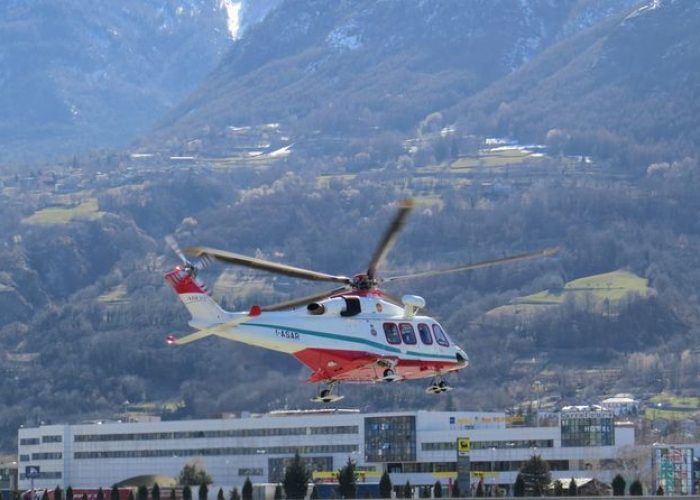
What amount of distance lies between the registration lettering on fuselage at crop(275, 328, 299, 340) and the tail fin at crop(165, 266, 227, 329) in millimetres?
2375

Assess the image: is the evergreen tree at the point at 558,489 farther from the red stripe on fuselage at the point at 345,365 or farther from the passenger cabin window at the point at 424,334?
the red stripe on fuselage at the point at 345,365

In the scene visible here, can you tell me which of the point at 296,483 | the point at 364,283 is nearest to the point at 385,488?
the point at 296,483

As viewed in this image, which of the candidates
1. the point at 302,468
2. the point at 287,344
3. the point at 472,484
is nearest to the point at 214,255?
the point at 287,344

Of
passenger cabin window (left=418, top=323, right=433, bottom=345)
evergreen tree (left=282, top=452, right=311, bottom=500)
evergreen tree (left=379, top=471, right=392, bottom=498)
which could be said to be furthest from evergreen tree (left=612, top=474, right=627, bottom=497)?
passenger cabin window (left=418, top=323, right=433, bottom=345)

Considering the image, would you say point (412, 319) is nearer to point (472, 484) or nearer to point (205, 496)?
point (205, 496)

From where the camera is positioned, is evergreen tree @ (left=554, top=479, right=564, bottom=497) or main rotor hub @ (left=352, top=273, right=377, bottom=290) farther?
evergreen tree @ (left=554, top=479, right=564, bottom=497)

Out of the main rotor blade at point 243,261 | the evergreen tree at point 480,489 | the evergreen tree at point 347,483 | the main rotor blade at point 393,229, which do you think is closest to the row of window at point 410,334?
the main rotor blade at point 393,229

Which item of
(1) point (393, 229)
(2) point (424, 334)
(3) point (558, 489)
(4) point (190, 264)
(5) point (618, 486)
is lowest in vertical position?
(5) point (618, 486)

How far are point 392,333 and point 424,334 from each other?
7.41 ft

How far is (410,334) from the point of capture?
4008 inches

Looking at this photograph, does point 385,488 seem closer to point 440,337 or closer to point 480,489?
point 480,489

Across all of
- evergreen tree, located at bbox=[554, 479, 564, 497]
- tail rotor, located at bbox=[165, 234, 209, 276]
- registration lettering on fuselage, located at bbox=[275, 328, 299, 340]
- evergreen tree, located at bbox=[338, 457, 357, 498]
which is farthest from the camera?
evergreen tree, located at bbox=[338, 457, 357, 498]

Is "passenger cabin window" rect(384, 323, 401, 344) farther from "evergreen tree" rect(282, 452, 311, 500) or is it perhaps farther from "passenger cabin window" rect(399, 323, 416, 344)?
"evergreen tree" rect(282, 452, 311, 500)

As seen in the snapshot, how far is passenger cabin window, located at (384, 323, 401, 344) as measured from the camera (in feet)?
330
